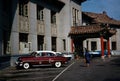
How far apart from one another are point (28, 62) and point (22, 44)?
16.2 feet

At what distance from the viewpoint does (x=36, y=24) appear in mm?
32562

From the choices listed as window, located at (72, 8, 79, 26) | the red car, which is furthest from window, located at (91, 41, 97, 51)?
the red car

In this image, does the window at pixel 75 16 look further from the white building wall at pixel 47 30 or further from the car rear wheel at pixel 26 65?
the car rear wheel at pixel 26 65

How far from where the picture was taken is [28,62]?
2506 cm

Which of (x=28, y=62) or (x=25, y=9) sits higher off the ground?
(x=25, y=9)

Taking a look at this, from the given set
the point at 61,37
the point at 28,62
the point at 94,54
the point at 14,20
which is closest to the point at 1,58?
the point at 28,62

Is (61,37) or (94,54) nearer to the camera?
(61,37)

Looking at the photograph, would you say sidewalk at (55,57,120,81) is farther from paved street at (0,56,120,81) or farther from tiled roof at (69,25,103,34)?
tiled roof at (69,25,103,34)

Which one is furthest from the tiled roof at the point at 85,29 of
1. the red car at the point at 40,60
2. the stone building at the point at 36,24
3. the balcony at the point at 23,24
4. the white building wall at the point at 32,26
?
the red car at the point at 40,60

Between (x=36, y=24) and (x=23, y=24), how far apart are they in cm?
311

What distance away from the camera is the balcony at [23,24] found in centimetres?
2919

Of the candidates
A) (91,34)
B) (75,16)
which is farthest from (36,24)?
(75,16)

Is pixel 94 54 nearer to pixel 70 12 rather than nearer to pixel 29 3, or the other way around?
pixel 70 12

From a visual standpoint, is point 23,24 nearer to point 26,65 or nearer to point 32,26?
point 32,26
